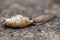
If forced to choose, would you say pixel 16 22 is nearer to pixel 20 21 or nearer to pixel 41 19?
pixel 20 21

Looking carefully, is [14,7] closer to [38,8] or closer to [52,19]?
[38,8]

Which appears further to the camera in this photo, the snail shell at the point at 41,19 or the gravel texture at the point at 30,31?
the snail shell at the point at 41,19

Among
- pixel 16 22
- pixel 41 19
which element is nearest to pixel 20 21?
pixel 16 22

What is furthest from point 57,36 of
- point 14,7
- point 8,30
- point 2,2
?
point 2,2

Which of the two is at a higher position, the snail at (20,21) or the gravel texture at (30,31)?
the snail at (20,21)

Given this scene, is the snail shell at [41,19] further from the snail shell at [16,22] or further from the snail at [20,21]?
the snail shell at [16,22]

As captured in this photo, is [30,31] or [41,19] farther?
[41,19]

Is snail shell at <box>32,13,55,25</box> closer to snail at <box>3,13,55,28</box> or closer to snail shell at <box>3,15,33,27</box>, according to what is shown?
snail at <box>3,13,55,28</box>

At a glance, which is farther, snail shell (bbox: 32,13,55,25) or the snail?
snail shell (bbox: 32,13,55,25)

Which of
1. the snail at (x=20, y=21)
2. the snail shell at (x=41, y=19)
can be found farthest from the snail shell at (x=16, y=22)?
the snail shell at (x=41, y=19)

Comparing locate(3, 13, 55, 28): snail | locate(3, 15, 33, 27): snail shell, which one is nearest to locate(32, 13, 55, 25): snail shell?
locate(3, 13, 55, 28): snail

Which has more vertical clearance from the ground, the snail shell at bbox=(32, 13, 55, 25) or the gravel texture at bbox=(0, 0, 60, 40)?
the snail shell at bbox=(32, 13, 55, 25)
